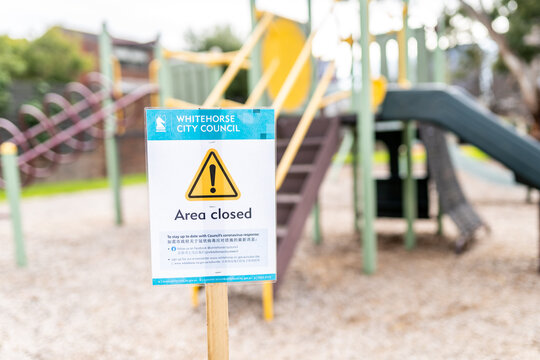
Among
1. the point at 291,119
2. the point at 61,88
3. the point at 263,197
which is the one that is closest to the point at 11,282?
the point at 291,119

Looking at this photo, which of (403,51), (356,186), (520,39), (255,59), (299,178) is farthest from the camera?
(520,39)

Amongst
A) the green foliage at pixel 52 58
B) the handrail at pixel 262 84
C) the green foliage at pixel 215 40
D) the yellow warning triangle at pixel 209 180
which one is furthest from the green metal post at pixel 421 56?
the green foliage at pixel 52 58

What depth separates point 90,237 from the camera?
6.37m

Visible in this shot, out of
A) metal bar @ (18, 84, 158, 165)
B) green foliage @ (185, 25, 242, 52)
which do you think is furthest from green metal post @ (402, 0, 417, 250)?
green foliage @ (185, 25, 242, 52)

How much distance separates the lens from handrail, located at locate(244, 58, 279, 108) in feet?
14.0

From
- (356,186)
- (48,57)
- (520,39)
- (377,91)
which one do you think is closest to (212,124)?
(377,91)

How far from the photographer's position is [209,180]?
1.68 meters

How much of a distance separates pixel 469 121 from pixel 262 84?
2.00 m

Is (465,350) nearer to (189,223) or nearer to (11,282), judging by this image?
(189,223)

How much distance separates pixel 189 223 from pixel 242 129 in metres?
0.40

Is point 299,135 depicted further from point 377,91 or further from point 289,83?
point 377,91

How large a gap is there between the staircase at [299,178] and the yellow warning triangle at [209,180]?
5.97 ft

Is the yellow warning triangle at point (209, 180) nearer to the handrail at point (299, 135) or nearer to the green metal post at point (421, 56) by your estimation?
the handrail at point (299, 135)

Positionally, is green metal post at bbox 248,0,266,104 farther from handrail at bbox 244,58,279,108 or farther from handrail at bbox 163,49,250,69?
handrail at bbox 163,49,250,69
